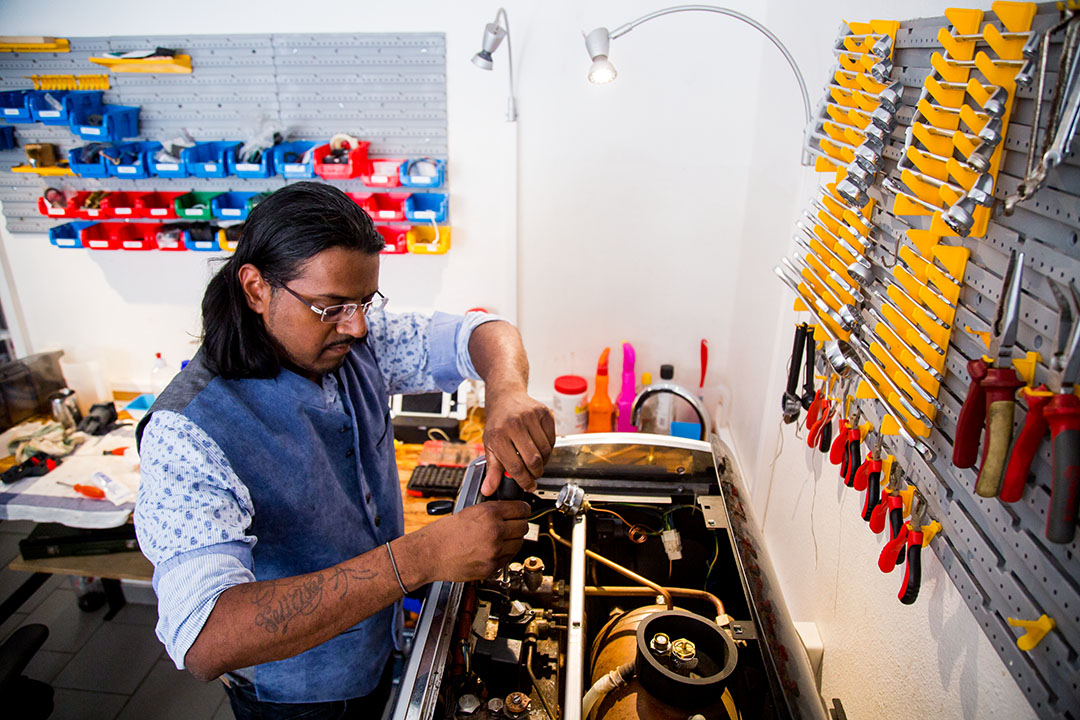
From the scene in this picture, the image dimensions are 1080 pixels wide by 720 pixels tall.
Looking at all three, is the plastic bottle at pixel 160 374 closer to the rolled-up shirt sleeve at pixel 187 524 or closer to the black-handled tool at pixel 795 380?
the rolled-up shirt sleeve at pixel 187 524

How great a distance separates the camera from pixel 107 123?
2.74 metres

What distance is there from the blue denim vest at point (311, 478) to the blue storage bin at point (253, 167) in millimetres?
1510

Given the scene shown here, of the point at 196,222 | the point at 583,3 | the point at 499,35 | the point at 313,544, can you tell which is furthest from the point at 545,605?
the point at 196,222

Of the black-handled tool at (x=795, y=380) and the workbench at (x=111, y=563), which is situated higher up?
the black-handled tool at (x=795, y=380)

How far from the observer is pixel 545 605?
4.58 feet

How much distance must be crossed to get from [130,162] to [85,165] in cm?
19

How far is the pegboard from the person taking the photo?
2.68 metres

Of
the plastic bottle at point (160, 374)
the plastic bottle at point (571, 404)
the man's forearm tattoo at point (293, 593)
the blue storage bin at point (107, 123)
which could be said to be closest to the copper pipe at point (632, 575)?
the man's forearm tattoo at point (293, 593)

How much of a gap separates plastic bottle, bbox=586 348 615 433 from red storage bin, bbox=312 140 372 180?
1.32 meters

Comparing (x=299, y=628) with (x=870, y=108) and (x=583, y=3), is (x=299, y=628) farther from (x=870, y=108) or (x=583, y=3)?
(x=583, y=3)

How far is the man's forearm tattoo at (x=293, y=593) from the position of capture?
99 cm

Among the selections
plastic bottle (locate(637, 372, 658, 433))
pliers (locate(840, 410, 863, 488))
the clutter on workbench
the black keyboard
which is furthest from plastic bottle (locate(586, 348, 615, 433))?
the clutter on workbench

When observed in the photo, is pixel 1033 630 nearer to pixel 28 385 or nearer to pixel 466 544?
pixel 466 544

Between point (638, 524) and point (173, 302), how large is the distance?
275cm
